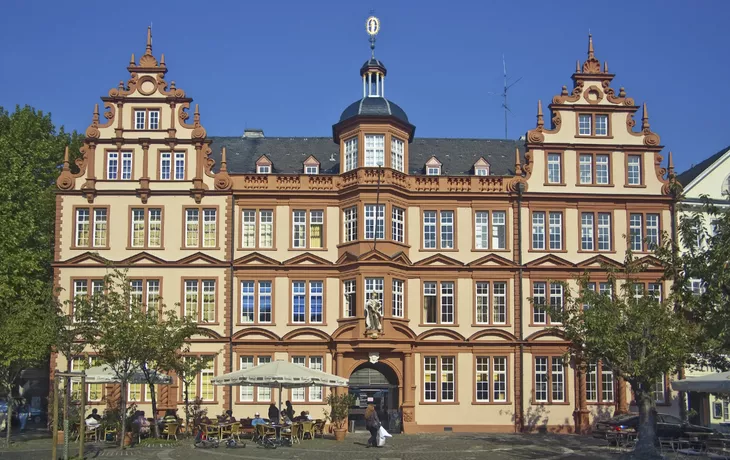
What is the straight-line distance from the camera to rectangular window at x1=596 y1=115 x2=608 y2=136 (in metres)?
52.2

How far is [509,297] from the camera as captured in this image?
166 feet

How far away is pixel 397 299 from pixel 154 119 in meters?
15.5

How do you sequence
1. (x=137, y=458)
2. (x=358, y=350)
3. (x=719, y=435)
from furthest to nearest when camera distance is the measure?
(x=358, y=350) < (x=719, y=435) < (x=137, y=458)

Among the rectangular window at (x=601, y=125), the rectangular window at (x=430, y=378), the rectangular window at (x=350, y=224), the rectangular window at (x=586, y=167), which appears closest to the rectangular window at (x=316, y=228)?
the rectangular window at (x=350, y=224)

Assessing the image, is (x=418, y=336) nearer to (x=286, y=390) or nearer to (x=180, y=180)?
(x=286, y=390)

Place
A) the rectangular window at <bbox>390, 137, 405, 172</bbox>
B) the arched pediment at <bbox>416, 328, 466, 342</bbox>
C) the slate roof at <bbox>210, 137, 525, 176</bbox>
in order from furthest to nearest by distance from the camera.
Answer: the slate roof at <bbox>210, 137, 525, 176</bbox>, the rectangular window at <bbox>390, 137, 405, 172</bbox>, the arched pediment at <bbox>416, 328, 466, 342</bbox>

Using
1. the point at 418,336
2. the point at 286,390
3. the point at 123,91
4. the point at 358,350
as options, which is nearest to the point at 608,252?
the point at 418,336

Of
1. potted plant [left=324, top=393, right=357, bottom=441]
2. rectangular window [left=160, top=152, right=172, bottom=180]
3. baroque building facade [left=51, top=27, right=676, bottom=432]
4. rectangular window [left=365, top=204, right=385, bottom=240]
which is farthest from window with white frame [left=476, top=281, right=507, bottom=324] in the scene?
rectangular window [left=160, top=152, right=172, bottom=180]

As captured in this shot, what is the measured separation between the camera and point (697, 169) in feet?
185

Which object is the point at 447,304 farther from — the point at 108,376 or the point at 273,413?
the point at 108,376

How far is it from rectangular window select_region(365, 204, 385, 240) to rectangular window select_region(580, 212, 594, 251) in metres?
10.4

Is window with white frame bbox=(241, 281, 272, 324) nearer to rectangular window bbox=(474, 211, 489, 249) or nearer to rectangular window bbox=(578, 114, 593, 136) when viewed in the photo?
rectangular window bbox=(474, 211, 489, 249)

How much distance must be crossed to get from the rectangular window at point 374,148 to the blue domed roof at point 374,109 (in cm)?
111

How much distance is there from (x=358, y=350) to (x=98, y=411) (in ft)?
42.9
